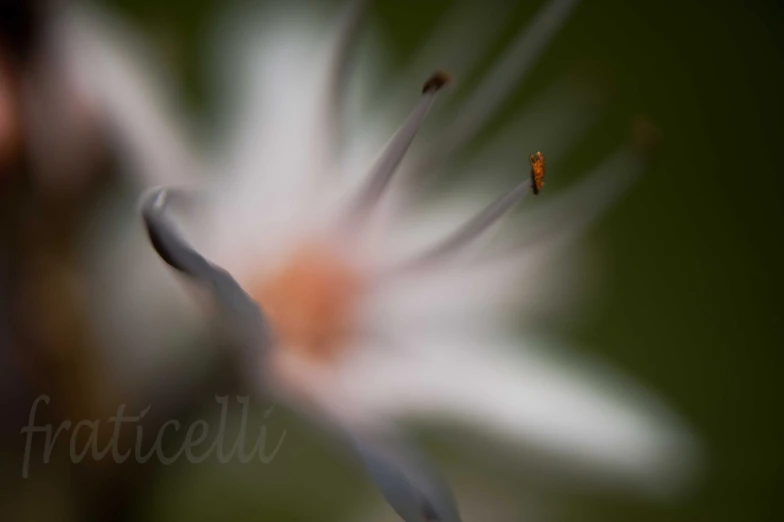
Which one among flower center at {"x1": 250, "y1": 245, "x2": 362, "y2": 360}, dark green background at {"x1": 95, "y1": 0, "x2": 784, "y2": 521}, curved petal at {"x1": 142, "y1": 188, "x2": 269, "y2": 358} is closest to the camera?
curved petal at {"x1": 142, "y1": 188, "x2": 269, "y2": 358}

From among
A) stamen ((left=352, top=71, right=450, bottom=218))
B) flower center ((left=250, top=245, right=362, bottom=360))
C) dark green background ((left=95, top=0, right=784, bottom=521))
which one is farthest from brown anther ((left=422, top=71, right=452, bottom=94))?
dark green background ((left=95, top=0, right=784, bottom=521))

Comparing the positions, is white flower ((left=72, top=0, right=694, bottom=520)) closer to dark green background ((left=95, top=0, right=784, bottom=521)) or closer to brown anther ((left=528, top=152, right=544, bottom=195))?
brown anther ((left=528, top=152, right=544, bottom=195))

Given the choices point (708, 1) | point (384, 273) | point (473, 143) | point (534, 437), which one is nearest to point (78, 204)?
point (384, 273)

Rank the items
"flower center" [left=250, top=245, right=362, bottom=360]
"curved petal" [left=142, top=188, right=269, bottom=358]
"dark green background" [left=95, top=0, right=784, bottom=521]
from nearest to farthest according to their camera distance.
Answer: "curved petal" [left=142, top=188, right=269, bottom=358] < "flower center" [left=250, top=245, right=362, bottom=360] < "dark green background" [left=95, top=0, right=784, bottom=521]

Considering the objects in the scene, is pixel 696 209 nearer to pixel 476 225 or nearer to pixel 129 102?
pixel 476 225

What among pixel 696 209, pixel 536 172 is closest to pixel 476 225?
pixel 536 172

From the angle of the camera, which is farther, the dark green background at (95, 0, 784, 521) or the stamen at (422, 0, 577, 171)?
the dark green background at (95, 0, 784, 521)

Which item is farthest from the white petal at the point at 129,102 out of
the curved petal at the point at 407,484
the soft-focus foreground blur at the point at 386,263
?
the curved petal at the point at 407,484

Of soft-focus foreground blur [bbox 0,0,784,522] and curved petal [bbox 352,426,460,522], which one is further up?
soft-focus foreground blur [bbox 0,0,784,522]

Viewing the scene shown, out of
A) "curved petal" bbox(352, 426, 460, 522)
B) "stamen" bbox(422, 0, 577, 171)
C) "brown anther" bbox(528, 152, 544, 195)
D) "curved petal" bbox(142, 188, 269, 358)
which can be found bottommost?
"curved petal" bbox(352, 426, 460, 522)
